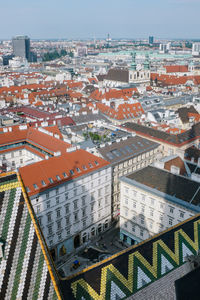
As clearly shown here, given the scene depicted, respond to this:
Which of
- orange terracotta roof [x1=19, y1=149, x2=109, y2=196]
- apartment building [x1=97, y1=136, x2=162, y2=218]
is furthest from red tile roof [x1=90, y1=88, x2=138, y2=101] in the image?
orange terracotta roof [x1=19, y1=149, x2=109, y2=196]

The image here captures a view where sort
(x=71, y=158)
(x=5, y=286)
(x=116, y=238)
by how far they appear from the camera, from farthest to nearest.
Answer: (x=116, y=238) < (x=71, y=158) < (x=5, y=286)

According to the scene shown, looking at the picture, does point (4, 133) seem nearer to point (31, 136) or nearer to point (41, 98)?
point (31, 136)

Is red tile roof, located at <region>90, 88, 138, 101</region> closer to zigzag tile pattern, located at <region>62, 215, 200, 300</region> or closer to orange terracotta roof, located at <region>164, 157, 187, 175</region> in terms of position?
orange terracotta roof, located at <region>164, 157, 187, 175</region>

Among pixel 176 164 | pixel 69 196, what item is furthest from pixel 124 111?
pixel 69 196

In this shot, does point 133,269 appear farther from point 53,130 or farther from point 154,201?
point 53,130

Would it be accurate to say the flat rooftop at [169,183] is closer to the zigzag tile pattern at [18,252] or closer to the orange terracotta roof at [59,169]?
the orange terracotta roof at [59,169]

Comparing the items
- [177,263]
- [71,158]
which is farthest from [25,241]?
[71,158]

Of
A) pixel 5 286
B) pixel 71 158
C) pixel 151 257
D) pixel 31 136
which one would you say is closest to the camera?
pixel 5 286
